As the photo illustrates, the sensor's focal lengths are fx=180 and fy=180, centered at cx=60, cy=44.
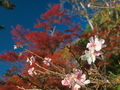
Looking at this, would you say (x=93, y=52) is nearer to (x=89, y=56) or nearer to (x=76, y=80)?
(x=89, y=56)

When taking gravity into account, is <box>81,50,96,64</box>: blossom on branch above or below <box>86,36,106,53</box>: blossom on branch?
below

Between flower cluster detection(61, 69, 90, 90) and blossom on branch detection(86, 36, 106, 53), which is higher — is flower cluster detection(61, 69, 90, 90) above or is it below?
below

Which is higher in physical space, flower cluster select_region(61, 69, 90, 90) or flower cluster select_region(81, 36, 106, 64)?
flower cluster select_region(81, 36, 106, 64)

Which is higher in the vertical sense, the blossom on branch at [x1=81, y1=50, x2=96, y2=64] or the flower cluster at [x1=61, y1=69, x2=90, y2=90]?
the blossom on branch at [x1=81, y1=50, x2=96, y2=64]

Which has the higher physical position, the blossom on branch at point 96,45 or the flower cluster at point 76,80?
the blossom on branch at point 96,45

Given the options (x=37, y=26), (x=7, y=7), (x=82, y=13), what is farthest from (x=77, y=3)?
(x=7, y=7)

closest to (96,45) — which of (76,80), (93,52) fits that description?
(93,52)

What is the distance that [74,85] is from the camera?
2.43ft

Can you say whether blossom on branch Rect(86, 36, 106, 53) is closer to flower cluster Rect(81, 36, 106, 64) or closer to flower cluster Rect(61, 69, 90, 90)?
flower cluster Rect(81, 36, 106, 64)

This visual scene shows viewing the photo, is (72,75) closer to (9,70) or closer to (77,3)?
(9,70)

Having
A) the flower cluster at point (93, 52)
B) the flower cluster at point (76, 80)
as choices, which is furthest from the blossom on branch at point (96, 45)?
the flower cluster at point (76, 80)

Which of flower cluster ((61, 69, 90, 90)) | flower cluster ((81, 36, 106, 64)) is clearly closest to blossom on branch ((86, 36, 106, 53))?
flower cluster ((81, 36, 106, 64))

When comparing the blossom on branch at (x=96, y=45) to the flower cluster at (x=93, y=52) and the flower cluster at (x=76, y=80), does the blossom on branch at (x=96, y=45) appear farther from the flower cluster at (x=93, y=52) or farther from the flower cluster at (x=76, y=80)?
the flower cluster at (x=76, y=80)

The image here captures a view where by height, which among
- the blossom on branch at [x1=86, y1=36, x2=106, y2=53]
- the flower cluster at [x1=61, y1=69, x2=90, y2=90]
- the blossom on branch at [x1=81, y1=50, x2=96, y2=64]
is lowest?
the flower cluster at [x1=61, y1=69, x2=90, y2=90]
